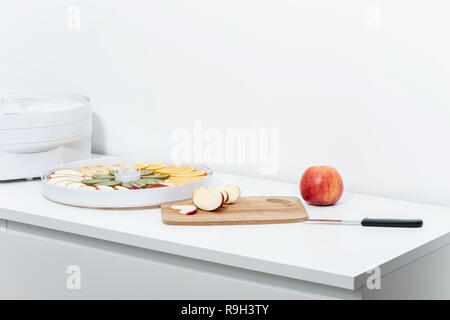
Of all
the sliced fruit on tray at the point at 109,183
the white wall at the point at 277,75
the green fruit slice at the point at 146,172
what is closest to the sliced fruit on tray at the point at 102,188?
the sliced fruit on tray at the point at 109,183

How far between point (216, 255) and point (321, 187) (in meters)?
0.35

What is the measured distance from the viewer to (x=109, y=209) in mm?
1606

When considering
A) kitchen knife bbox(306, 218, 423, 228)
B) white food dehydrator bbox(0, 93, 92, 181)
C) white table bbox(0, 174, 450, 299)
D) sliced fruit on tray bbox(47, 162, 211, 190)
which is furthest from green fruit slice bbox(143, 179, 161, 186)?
kitchen knife bbox(306, 218, 423, 228)

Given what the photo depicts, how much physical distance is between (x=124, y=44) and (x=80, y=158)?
1.05 ft

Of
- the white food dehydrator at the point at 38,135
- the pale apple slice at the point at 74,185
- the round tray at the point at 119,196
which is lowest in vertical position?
the round tray at the point at 119,196

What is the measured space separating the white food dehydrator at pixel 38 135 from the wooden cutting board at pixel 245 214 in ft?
1.32

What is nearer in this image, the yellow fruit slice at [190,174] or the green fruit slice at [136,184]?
the green fruit slice at [136,184]

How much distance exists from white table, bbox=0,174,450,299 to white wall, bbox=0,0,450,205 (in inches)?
5.2

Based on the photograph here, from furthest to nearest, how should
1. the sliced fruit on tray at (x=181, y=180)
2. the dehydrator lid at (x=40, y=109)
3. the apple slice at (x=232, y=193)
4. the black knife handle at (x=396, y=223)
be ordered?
the dehydrator lid at (x=40, y=109) → the sliced fruit on tray at (x=181, y=180) → the apple slice at (x=232, y=193) → the black knife handle at (x=396, y=223)

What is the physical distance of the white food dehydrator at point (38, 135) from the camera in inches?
71.6

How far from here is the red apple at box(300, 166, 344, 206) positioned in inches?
62.9

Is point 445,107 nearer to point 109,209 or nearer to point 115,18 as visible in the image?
point 109,209

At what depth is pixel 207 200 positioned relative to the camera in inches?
60.4

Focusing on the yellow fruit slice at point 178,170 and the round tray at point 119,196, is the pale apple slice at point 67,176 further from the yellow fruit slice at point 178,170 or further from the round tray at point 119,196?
the yellow fruit slice at point 178,170
